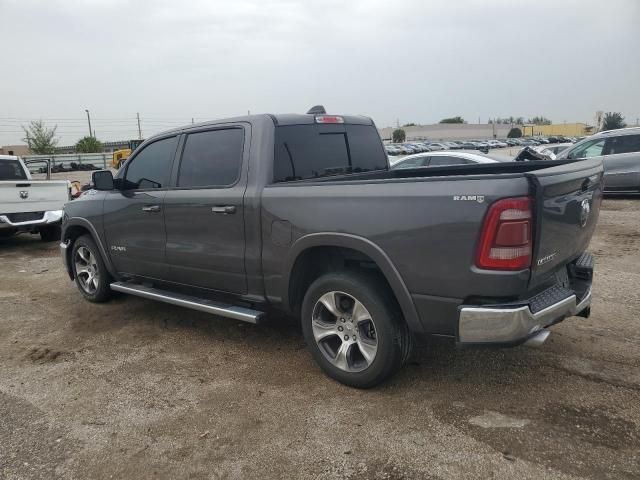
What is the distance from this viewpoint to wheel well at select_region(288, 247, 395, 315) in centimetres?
360

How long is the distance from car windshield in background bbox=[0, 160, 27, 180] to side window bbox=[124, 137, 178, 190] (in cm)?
657

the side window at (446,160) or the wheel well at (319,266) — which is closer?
the wheel well at (319,266)

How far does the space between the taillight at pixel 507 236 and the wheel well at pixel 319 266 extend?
0.81 metres

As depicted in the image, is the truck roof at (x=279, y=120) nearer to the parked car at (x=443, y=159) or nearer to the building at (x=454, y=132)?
the parked car at (x=443, y=159)

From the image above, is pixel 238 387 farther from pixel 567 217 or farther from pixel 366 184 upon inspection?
pixel 567 217

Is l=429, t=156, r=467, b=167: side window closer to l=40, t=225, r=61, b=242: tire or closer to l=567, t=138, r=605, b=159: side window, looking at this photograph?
l=567, t=138, r=605, b=159: side window

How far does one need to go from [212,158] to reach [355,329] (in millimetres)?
1892

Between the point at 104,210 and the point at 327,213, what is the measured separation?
116 inches

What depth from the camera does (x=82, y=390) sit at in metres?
3.82

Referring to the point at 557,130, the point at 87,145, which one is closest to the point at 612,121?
the point at 557,130

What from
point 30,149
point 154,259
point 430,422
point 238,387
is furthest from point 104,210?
point 30,149

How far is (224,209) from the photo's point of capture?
4109 mm

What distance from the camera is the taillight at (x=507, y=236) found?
9.21ft

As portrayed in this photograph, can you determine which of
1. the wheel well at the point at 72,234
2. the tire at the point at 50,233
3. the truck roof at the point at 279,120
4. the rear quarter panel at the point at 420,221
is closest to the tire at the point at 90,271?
the wheel well at the point at 72,234
